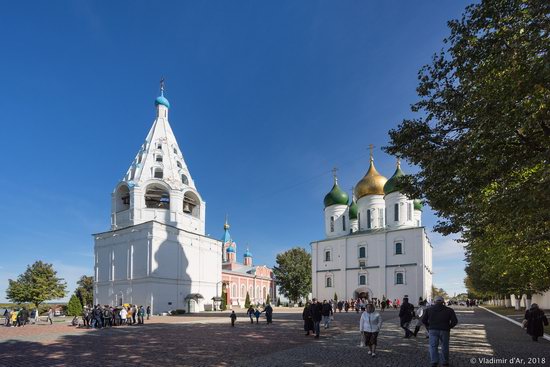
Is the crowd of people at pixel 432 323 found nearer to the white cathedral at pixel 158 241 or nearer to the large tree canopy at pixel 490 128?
the large tree canopy at pixel 490 128

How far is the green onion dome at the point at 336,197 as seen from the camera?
198 ft

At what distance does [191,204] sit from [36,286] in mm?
19109

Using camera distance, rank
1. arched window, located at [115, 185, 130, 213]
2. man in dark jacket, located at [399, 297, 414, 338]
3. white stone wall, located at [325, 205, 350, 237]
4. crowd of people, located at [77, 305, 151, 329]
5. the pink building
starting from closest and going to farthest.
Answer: man in dark jacket, located at [399, 297, 414, 338]
crowd of people, located at [77, 305, 151, 329]
arched window, located at [115, 185, 130, 213]
white stone wall, located at [325, 205, 350, 237]
the pink building

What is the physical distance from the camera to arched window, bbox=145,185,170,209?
152 feet

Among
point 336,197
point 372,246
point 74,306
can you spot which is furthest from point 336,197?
point 74,306

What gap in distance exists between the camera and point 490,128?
9.65 m

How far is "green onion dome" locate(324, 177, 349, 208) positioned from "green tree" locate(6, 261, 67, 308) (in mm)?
35655

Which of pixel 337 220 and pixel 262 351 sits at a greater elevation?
pixel 337 220

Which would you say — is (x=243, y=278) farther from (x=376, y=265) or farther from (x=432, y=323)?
(x=432, y=323)

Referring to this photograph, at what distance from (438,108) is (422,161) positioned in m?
1.59

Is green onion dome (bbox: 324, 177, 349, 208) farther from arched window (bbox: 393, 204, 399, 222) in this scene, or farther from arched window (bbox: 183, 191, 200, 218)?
arched window (bbox: 183, 191, 200, 218)

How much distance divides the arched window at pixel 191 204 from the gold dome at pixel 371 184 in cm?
2245

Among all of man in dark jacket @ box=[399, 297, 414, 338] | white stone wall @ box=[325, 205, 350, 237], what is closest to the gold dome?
white stone wall @ box=[325, 205, 350, 237]

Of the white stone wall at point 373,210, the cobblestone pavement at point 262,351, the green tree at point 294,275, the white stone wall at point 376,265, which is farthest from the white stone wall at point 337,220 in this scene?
the cobblestone pavement at point 262,351
